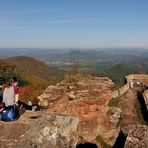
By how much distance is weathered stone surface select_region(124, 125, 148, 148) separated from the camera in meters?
6.47

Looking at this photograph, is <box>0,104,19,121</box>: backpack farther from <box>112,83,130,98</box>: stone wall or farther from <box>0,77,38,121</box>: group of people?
<box>112,83,130,98</box>: stone wall

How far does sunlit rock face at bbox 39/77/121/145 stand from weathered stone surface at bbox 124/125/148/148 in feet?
22.2

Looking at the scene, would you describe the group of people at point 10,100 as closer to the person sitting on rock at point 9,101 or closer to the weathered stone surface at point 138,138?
the person sitting on rock at point 9,101

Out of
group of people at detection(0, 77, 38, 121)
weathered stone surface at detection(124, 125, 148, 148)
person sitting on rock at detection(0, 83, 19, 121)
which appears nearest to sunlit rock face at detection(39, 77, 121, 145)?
group of people at detection(0, 77, 38, 121)

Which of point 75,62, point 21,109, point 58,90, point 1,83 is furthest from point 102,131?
point 75,62

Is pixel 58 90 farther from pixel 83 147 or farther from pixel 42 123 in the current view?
pixel 42 123

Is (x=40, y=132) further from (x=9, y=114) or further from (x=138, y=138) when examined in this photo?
(x=9, y=114)

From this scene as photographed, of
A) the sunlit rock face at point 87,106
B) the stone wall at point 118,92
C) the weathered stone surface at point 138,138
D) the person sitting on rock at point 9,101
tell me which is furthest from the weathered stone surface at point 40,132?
the stone wall at point 118,92

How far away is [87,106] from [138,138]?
8104 mm

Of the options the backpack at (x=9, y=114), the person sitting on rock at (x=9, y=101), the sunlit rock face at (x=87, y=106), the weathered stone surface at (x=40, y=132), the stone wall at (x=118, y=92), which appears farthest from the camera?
the stone wall at (x=118, y=92)

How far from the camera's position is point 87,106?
14.7 metres

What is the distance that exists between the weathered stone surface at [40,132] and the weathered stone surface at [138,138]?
1.32 m

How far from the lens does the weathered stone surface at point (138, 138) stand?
6467 mm

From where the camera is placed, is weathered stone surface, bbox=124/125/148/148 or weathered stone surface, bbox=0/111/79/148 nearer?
weathered stone surface, bbox=124/125/148/148
